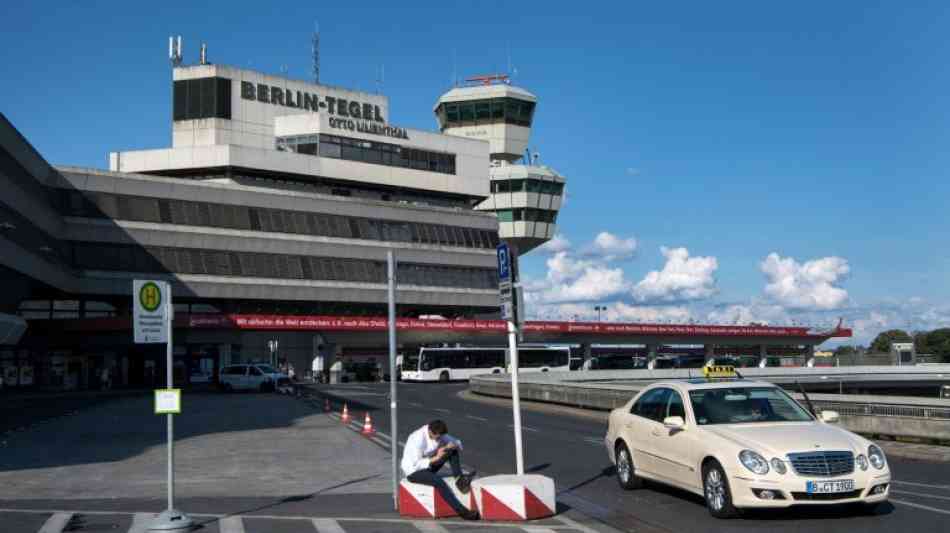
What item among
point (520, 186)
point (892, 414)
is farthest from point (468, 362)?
point (892, 414)

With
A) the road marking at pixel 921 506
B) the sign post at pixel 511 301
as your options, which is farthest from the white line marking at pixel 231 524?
the road marking at pixel 921 506

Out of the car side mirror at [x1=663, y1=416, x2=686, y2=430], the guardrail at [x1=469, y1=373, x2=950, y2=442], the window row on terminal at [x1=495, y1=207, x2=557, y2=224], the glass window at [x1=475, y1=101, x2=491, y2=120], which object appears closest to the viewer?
the car side mirror at [x1=663, y1=416, x2=686, y2=430]

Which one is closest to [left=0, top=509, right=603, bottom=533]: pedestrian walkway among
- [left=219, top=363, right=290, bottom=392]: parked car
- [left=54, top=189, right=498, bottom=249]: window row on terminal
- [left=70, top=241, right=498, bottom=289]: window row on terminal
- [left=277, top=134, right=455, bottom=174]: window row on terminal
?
[left=219, top=363, right=290, bottom=392]: parked car

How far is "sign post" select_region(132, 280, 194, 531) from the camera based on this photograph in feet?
37.0

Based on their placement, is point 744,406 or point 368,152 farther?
point 368,152

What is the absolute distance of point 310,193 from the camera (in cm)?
7869

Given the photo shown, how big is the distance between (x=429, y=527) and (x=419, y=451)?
1.12 m

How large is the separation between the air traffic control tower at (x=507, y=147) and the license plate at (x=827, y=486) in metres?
83.9

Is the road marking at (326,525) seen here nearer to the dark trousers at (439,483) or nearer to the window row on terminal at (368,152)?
the dark trousers at (439,483)

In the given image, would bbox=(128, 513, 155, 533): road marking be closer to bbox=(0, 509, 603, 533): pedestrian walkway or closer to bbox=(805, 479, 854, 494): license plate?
bbox=(0, 509, 603, 533): pedestrian walkway

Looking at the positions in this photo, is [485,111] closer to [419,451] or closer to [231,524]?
[419,451]

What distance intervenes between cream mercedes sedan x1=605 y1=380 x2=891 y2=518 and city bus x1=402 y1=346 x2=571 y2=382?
58.3 m

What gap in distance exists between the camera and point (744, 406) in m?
12.6

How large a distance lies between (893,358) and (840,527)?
7405 centimetres
